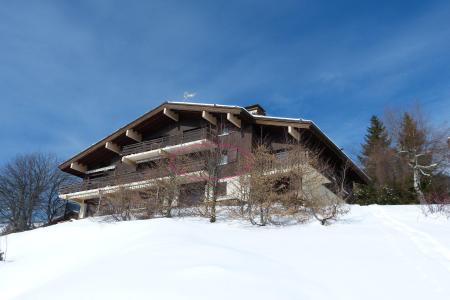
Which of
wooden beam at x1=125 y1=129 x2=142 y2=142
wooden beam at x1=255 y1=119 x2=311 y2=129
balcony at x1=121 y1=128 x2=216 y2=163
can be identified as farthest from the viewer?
wooden beam at x1=125 y1=129 x2=142 y2=142

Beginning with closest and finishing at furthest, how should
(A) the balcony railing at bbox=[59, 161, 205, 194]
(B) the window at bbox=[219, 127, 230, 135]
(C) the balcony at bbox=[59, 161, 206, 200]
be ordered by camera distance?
1. (C) the balcony at bbox=[59, 161, 206, 200]
2. (A) the balcony railing at bbox=[59, 161, 205, 194]
3. (B) the window at bbox=[219, 127, 230, 135]

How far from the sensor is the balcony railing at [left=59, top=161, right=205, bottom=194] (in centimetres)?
1756

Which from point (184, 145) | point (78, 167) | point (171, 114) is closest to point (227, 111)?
point (184, 145)

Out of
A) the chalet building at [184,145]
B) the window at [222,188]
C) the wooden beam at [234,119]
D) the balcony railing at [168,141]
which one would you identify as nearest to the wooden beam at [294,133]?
the chalet building at [184,145]

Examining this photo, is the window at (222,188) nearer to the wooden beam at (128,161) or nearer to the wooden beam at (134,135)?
the wooden beam at (134,135)

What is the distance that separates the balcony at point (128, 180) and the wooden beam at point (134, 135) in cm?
258

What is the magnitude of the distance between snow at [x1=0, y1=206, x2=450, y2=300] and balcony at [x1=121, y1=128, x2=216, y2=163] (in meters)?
9.90

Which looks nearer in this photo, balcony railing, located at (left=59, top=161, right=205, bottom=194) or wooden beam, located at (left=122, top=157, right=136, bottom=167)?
balcony railing, located at (left=59, top=161, right=205, bottom=194)

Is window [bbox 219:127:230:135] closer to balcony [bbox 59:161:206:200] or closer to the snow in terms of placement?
balcony [bbox 59:161:206:200]

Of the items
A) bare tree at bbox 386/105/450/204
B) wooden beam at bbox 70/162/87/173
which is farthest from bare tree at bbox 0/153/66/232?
bare tree at bbox 386/105/450/204

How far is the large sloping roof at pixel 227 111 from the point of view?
20402 millimetres

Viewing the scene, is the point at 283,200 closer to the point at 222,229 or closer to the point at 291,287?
the point at 222,229

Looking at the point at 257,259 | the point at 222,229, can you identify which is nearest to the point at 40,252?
the point at 222,229

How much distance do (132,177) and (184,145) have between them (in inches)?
166
